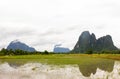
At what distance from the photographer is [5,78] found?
2605 cm

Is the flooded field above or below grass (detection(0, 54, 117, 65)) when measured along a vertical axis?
below

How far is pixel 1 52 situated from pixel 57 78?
11850 centimetres

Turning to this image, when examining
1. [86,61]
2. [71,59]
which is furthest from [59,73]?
[71,59]

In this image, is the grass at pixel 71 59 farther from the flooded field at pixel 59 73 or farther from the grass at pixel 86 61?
the flooded field at pixel 59 73

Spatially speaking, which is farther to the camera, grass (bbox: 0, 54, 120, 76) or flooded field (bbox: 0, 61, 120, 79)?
grass (bbox: 0, 54, 120, 76)

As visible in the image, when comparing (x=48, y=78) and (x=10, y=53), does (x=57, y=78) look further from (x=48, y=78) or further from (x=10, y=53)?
(x=10, y=53)

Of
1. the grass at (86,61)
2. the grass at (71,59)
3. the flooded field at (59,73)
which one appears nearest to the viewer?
the flooded field at (59,73)

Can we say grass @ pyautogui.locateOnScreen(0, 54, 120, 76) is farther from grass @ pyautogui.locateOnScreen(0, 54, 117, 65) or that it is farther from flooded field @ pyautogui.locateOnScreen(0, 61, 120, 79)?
flooded field @ pyautogui.locateOnScreen(0, 61, 120, 79)

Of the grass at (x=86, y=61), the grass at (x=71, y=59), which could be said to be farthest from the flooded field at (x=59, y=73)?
the grass at (x=71, y=59)

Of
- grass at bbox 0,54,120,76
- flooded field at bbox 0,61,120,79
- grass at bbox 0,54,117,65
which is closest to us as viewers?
flooded field at bbox 0,61,120,79

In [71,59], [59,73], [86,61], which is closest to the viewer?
[59,73]

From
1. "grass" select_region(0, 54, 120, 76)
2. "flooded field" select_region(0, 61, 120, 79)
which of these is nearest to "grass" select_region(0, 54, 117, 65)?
"grass" select_region(0, 54, 120, 76)

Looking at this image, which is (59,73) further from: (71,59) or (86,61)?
(71,59)

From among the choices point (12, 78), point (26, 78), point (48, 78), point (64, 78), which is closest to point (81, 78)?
point (64, 78)
